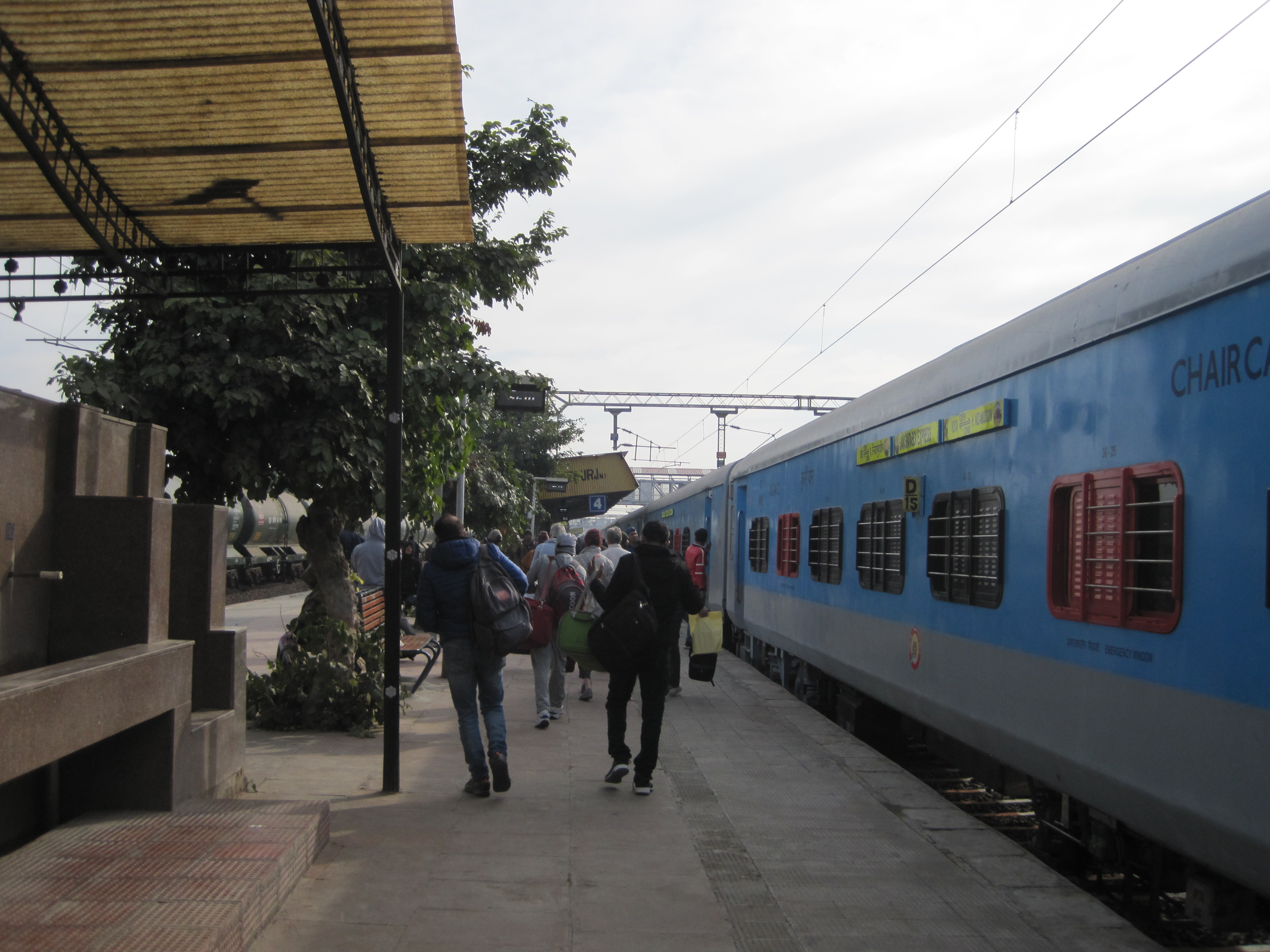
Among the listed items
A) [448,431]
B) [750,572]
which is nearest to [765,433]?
[750,572]

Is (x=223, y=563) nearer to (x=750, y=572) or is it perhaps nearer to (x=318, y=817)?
(x=318, y=817)

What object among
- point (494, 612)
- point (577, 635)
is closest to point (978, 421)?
point (494, 612)

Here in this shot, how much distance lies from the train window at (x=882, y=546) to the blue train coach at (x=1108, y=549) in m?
0.03

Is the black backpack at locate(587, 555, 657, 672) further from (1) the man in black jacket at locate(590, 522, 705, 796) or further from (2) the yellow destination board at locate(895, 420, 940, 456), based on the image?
(2) the yellow destination board at locate(895, 420, 940, 456)

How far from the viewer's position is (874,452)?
32.2ft

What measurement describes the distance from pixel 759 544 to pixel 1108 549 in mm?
10806

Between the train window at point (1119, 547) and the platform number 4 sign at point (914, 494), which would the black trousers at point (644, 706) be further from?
the train window at point (1119, 547)

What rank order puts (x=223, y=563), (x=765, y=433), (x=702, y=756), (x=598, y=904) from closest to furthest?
(x=598, y=904) < (x=223, y=563) < (x=702, y=756) < (x=765, y=433)

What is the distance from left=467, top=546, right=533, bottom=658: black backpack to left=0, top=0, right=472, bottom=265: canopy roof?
209 cm

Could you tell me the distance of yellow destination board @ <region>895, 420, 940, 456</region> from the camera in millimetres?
8125

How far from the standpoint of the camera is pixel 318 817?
18.5 feet

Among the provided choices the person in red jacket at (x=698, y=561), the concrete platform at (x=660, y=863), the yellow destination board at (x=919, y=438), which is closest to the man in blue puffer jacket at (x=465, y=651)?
the concrete platform at (x=660, y=863)

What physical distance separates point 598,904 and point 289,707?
4.97 m

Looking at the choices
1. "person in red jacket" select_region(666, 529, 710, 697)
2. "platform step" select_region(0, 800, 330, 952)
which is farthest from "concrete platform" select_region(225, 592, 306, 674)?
"platform step" select_region(0, 800, 330, 952)
